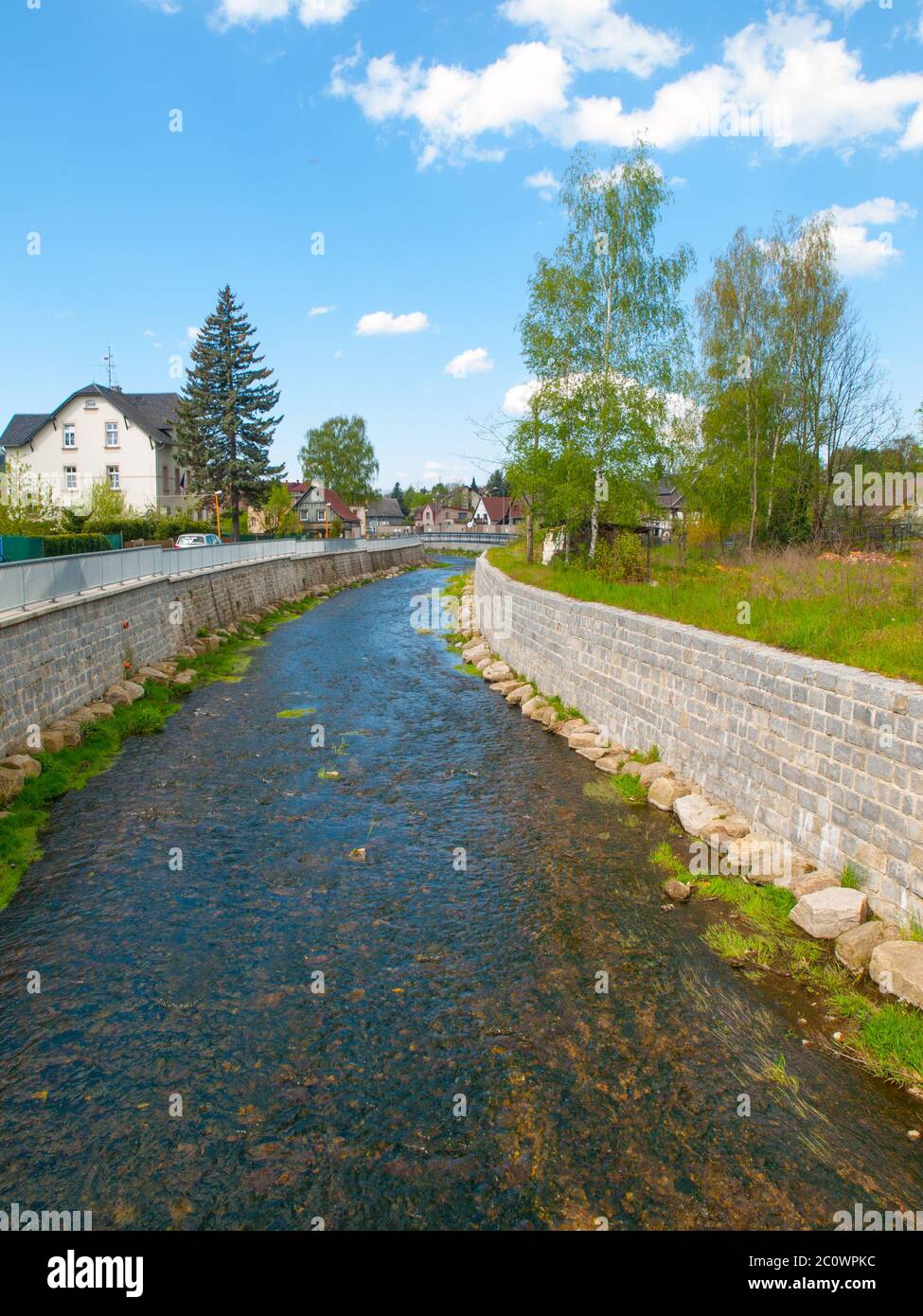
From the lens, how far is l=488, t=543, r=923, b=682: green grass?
30.1ft

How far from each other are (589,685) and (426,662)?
8.37 m

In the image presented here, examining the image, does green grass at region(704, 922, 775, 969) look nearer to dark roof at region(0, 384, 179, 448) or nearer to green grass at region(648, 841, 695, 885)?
green grass at region(648, 841, 695, 885)

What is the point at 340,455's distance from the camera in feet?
304

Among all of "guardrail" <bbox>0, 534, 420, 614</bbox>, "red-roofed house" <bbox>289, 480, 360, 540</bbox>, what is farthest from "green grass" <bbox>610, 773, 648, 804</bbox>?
"red-roofed house" <bbox>289, 480, 360, 540</bbox>

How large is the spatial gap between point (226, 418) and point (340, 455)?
40960 mm

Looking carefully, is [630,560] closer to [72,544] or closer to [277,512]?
[72,544]

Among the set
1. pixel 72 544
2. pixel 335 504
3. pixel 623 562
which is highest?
pixel 335 504

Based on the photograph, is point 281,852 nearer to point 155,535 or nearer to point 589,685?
point 589,685

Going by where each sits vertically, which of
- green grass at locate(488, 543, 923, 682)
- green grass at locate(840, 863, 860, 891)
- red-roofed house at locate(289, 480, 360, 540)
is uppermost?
red-roofed house at locate(289, 480, 360, 540)

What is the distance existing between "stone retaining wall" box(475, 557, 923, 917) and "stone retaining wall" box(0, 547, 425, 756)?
31.7ft

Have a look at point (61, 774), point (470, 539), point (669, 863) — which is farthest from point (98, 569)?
point (470, 539)

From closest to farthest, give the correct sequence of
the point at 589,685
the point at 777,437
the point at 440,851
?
the point at 440,851, the point at 589,685, the point at 777,437

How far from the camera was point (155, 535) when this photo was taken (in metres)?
40.9
